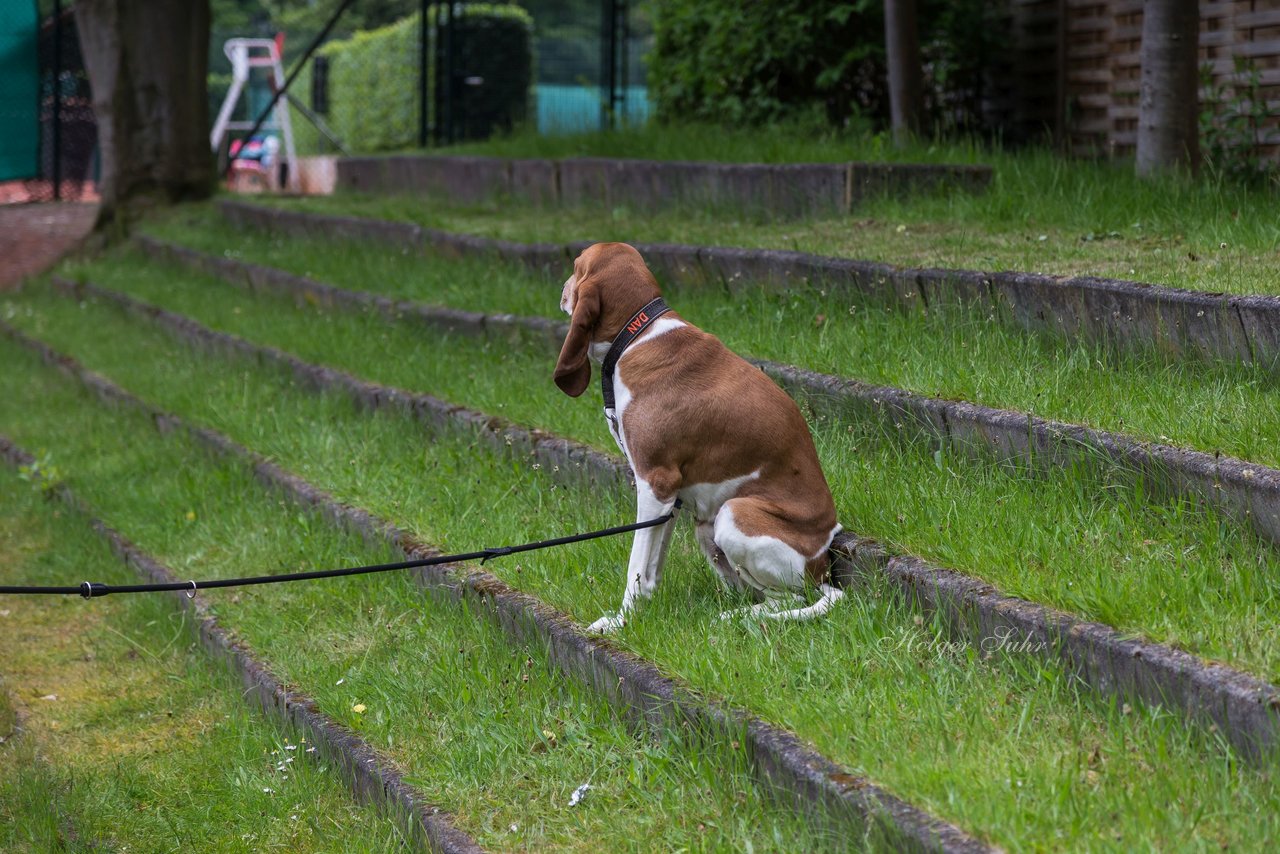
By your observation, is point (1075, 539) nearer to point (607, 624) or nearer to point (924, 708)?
point (924, 708)

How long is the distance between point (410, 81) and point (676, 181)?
1353cm

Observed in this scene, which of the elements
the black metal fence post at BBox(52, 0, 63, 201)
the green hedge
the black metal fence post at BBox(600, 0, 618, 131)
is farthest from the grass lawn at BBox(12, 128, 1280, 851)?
the black metal fence post at BBox(52, 0, 63, 201)

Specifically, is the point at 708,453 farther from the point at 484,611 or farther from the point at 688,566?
the point at 484,611

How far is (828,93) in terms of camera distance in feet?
35.4

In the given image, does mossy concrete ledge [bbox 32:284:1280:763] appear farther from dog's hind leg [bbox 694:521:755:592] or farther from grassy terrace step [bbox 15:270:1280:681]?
dog's hind leg [bbox 694:521:755:592]

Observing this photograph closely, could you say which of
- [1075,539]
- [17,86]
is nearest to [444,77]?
[17,86]

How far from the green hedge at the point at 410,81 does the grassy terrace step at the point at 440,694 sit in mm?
8095

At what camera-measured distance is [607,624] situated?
4.12 m

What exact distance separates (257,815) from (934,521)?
7.08ft

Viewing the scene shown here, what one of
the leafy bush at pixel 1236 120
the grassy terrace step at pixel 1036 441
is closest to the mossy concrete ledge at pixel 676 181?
the leafy bush at pixel 1236 120

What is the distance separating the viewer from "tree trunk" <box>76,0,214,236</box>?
524 inches

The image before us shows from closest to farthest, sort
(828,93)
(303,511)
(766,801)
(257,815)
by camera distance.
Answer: (766,801) → (257,815) → (303,511) → (828,93)

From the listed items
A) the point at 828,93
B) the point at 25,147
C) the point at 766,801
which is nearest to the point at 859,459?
the point at 766,801

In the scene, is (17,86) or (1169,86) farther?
(17,86)
